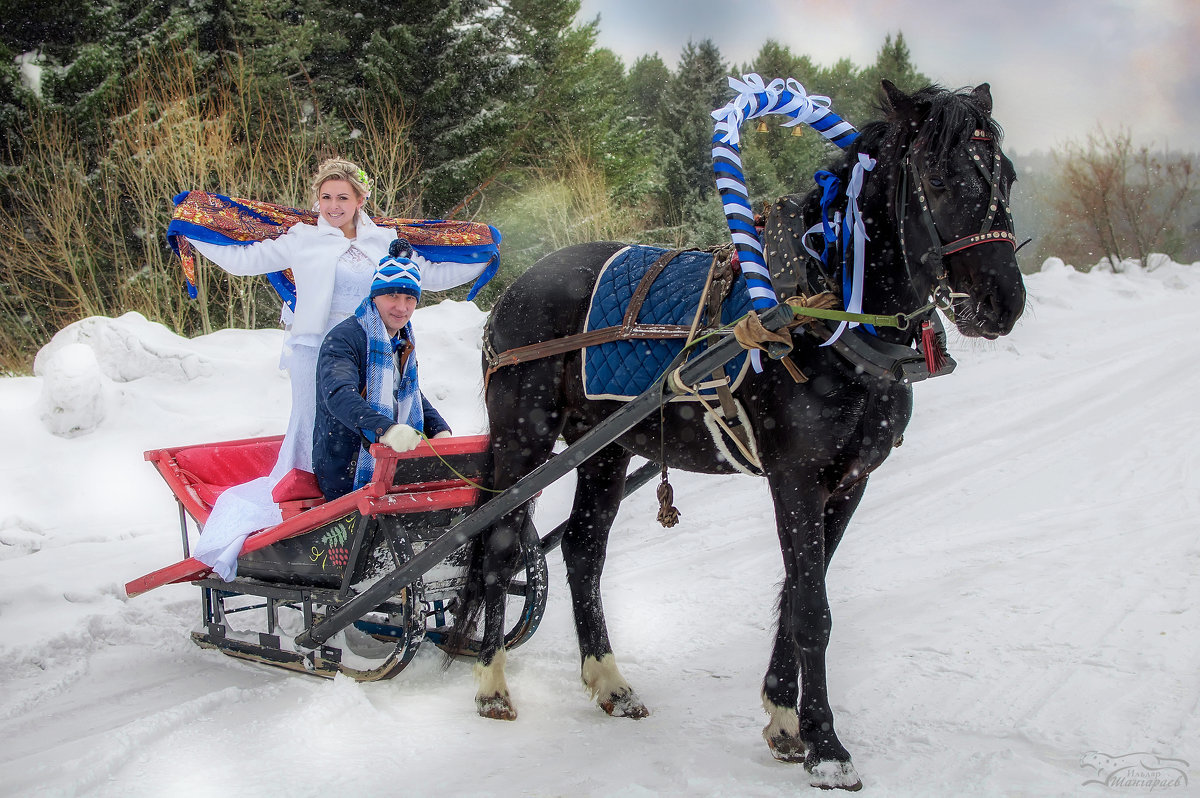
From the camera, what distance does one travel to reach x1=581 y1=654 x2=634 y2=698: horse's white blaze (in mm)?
3441

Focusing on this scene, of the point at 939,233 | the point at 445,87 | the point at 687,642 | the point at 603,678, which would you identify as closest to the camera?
the point at 939,233

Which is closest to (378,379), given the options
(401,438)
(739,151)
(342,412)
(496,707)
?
(342,412)

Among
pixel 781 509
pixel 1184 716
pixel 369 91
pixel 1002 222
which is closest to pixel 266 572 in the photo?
pixel 781 509

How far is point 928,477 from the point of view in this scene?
6402 mm

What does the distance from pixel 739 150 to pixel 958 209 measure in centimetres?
73

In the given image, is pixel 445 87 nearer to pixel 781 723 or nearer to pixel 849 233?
pixel 849 233

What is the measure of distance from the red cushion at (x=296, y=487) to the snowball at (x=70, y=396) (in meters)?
3.98

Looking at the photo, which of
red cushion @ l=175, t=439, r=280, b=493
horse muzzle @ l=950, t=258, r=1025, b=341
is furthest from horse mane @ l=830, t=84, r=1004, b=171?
red cushion @ l=175, t=439, r=280, b=493

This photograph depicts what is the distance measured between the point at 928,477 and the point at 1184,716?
3457 mm

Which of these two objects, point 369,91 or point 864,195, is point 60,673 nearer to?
point 864,195

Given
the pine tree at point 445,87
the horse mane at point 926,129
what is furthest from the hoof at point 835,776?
the pine tree at point 445,87

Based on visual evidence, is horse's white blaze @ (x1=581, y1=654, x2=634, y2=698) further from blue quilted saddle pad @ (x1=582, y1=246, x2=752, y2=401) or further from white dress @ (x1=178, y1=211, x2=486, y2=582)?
white dress @ (x1=178, y1=211, x2=486, y2=582)

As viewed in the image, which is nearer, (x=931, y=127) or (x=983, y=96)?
(x=931, y=127)

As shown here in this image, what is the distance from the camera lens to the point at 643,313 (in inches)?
129
